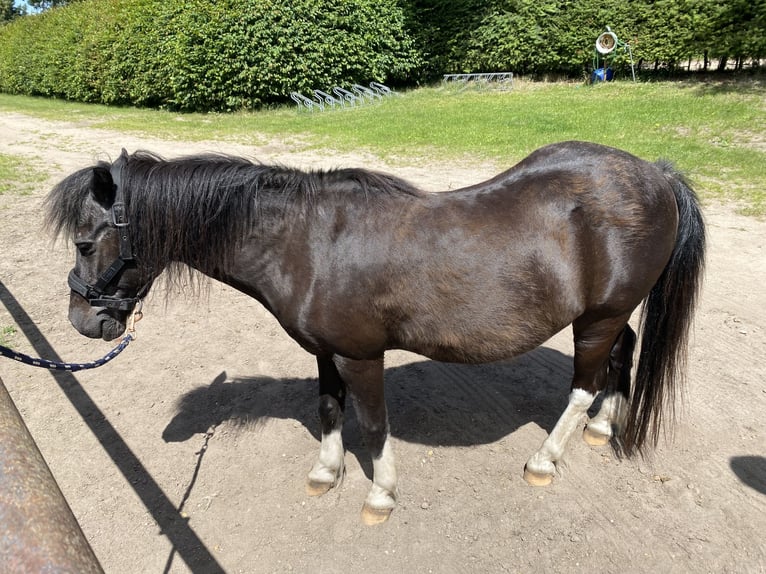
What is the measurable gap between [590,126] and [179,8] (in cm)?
1416

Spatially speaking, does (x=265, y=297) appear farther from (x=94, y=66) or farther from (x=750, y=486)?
(x=94, y=66)

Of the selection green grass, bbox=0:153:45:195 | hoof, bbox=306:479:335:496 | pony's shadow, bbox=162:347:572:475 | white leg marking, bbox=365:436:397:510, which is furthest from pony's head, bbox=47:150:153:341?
green grass, bbox=0:153:45:195

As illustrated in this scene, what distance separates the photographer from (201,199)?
8.14 feet

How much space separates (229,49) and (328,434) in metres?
16.9

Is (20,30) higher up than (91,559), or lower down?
higher up

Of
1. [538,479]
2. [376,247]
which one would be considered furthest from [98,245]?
[538,479]

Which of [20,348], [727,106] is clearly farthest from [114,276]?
[727,106]

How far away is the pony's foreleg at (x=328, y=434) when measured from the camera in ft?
10.2

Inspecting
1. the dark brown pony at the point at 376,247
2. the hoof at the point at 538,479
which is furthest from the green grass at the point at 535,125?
the hoof at the point at 538,479

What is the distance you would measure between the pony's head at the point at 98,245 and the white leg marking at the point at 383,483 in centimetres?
160

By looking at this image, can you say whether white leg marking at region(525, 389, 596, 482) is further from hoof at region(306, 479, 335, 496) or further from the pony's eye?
the pony's eye

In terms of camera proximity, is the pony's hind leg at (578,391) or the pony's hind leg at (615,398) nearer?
the pony's hind leg at (578,391)

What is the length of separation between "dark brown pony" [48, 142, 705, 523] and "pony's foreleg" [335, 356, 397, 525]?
1 cm

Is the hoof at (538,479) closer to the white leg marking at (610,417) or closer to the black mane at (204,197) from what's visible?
the white leg marking at (610,417)
